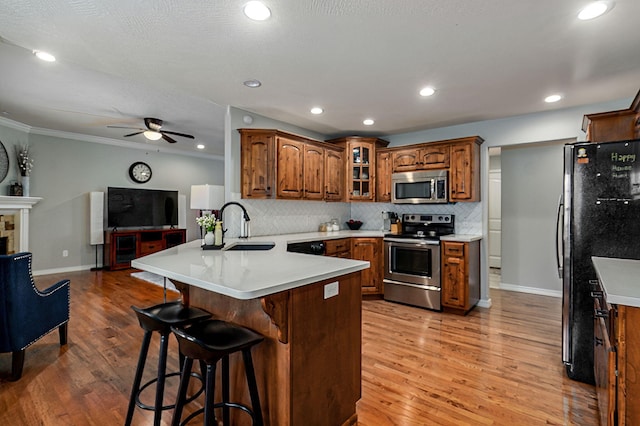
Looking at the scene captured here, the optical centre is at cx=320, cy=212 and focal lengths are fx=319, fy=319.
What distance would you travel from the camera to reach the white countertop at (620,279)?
4.28ft

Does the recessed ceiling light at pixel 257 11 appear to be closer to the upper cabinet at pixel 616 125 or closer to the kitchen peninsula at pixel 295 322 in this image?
the kitchen peninsula at pixel 295 322

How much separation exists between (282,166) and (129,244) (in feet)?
14.4

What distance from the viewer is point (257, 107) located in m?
3.83

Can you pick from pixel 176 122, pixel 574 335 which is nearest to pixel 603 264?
pixel 574 335

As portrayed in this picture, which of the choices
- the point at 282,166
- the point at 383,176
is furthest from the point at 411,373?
the point at 383,176

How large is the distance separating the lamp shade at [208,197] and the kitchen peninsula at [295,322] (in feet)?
6.48

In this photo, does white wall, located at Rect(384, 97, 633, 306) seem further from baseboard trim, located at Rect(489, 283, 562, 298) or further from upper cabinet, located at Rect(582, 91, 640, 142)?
upper cabinet, located at Rect(582, 91, 640, 142)

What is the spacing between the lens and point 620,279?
1.60 meters

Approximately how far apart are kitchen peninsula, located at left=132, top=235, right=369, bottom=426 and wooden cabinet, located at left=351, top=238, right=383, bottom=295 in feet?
8.49

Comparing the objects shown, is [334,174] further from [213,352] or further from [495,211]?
[495,211]

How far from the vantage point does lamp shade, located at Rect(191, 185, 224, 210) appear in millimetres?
3994

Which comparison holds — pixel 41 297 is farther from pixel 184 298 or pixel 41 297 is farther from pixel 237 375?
pixel 237 375

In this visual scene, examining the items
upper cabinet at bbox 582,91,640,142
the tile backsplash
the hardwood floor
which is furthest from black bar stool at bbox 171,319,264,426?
upper cabinet at bbox 582,91,640,142

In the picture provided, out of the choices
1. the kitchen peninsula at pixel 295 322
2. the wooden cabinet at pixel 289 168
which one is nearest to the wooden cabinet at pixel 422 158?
the wooden cabinet at pixel 289 168
